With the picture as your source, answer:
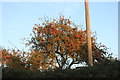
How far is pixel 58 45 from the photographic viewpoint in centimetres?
1553

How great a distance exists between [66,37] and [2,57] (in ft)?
20.6

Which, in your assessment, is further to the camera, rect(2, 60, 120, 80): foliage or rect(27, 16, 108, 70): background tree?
rect(27, 16, 108, 70): background tree

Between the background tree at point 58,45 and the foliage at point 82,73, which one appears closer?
the foliage at point 82,73

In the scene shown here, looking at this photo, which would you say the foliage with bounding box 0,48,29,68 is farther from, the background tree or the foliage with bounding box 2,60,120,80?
the foliage with bounding box 2,60,120,80

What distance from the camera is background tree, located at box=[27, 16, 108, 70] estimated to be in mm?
15255

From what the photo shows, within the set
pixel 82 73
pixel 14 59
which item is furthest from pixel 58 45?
pixel 82 73

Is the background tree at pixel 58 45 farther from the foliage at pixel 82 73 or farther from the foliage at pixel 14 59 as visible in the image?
the foliage at pixel 82 73

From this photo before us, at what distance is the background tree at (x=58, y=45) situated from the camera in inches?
601

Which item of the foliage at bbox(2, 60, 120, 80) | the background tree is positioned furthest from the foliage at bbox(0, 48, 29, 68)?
the foliage at bbox(2, 60, 120, 80)

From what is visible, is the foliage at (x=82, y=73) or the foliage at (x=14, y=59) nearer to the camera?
the foliage at (x=82, y=73)

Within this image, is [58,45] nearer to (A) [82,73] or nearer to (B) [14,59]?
(B) [14,59]

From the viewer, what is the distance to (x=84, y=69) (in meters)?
8.46

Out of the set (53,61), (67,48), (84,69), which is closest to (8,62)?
(53,61)

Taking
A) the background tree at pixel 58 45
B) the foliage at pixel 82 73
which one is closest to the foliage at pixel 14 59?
the background tree at pixel 58 45
